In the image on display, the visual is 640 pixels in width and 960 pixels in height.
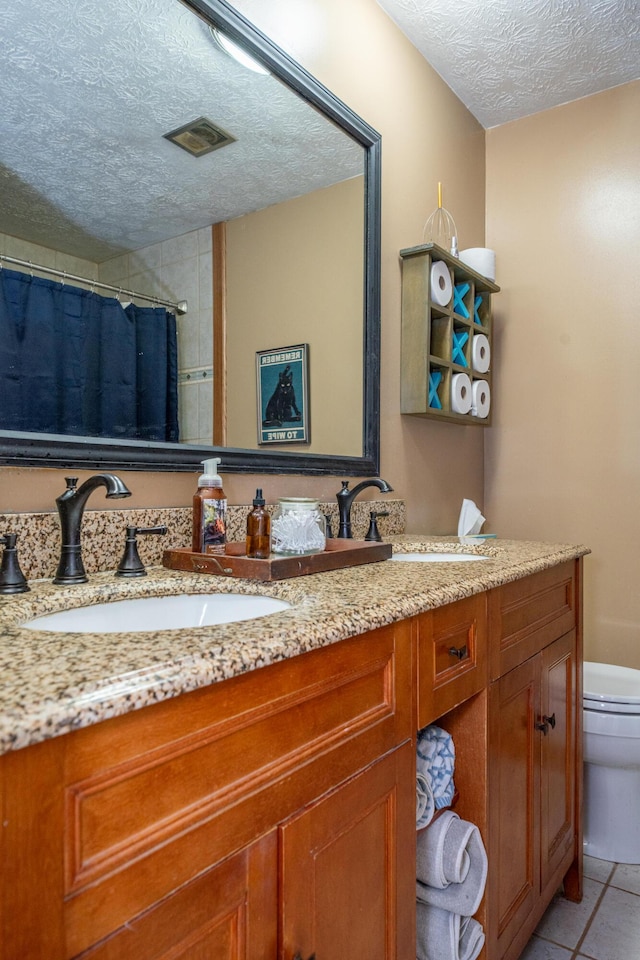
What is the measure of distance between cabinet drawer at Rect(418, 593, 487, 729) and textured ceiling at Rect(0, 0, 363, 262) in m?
0.89

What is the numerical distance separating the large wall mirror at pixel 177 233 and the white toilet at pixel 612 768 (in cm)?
106

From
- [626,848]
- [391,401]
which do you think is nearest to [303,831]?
[391,401]

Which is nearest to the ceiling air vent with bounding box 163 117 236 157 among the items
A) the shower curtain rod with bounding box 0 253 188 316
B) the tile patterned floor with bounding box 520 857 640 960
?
the shower curtain rod with bounding box 0 253 188 316

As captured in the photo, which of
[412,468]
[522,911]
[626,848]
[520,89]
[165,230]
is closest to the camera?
[165,230]

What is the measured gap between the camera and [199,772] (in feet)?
2.03

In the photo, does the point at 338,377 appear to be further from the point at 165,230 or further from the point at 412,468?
the point at 165,230

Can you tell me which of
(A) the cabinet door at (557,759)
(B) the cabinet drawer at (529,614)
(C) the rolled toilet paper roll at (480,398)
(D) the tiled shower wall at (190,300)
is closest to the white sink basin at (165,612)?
(D) the tiled shower wall at (190,300)

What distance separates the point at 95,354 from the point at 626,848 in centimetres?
212

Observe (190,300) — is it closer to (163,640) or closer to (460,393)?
(163,640)

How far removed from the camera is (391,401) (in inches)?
80.4

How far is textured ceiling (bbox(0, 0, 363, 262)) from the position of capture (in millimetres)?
1032

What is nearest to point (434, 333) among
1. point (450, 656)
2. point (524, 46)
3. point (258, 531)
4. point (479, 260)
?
point (479, 260)

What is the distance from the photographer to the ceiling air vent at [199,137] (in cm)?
128

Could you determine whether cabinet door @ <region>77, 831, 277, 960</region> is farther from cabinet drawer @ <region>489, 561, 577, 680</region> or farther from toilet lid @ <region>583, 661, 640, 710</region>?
toilet lid @ <region>583, 661, 640, 710</region>
